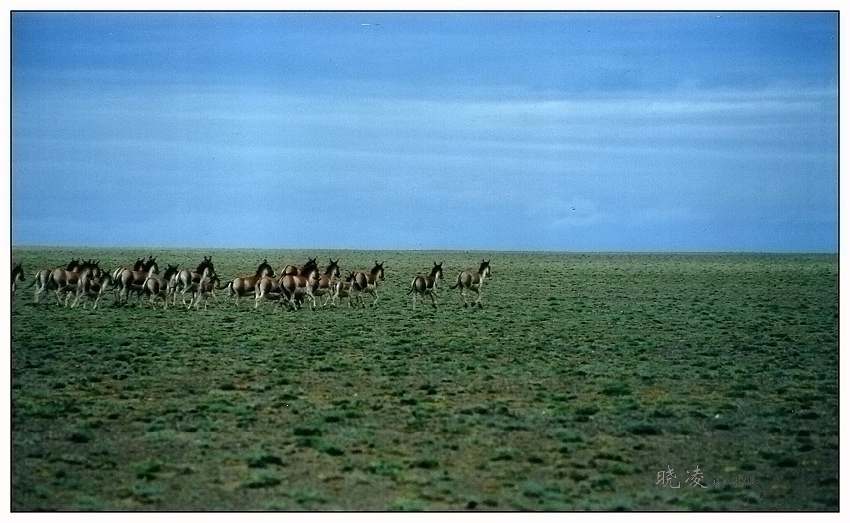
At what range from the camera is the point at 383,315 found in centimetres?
2245

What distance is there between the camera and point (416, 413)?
12.1m

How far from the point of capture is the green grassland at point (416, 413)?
9539mm

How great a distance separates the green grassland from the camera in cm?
954

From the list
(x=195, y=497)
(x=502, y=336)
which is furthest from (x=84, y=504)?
(x=502, y=336)

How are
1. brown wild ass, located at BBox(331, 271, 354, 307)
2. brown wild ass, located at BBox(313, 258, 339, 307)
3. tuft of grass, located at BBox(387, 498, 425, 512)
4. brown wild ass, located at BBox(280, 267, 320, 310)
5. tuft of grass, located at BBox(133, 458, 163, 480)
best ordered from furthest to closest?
brown wild ass, located at BBox(331, 271, 354, 307)
brown wild ass, located at BBox(313, 258, 339, 307)
brown wild ass, located at BBox(280, 267, 320, 310)
tuft of grass, located at BBox(133, 458, 163, 480)
tuft of grass, located at BBox(387, 498, 425, 512)

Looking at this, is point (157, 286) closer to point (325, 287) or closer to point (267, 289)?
point (267, 289)

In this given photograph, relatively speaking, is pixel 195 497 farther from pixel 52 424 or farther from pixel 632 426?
pixel 632 426

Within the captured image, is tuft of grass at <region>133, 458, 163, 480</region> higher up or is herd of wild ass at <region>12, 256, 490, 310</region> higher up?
herd of wild ass at <region>12, 256, 490, 310</region>

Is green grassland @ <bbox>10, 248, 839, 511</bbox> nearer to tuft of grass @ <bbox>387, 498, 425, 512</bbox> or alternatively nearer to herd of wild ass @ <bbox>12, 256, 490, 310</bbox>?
tuft of grass @ <bbox>387, 498, 425, 512</bbox>

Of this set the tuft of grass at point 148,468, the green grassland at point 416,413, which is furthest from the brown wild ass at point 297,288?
the tuft of grass at point 148,468

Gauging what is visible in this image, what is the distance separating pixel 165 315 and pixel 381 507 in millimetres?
13187
